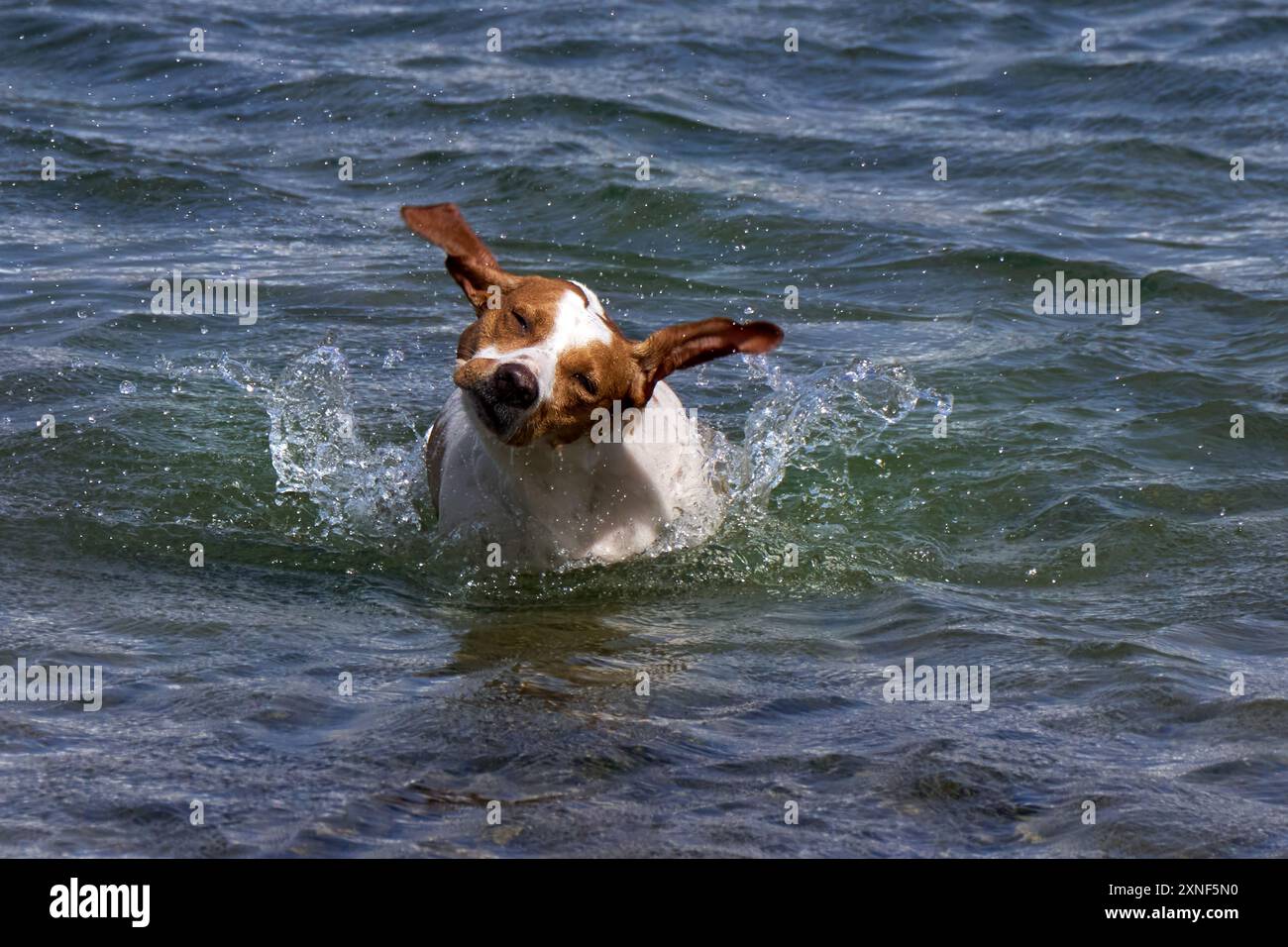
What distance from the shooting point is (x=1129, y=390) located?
9.91m

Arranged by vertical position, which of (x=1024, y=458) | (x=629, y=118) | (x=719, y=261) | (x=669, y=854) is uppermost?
(x=629, y=118)

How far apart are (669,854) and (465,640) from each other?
2.02 meters

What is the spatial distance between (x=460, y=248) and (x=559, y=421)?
769 mm

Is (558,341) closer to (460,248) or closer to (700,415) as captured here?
(460,248)

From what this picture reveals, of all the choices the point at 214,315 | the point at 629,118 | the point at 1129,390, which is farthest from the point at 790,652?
the point at 629,118

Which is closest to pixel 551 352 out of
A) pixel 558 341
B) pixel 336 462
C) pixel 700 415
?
pixel 558 341

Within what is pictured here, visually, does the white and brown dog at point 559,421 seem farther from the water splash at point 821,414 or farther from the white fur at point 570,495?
the water splash at point 821,414

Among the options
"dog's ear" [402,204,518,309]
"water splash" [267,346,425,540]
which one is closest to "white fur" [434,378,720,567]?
"dog's ear" [402,204,518,309]

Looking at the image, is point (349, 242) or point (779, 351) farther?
point (349, 242)

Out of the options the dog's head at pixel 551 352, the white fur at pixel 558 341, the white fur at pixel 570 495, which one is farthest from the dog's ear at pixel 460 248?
the white fur at pixel 570 495

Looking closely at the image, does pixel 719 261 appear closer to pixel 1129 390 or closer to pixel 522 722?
pixel 1129 390

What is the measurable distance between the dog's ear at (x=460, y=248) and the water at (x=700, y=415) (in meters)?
1.21

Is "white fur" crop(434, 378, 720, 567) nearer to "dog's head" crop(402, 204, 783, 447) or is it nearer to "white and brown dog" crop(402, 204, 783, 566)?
"white and brown dog" crop(402, 204, 783, 566)

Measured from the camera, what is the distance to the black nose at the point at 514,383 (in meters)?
5.89
